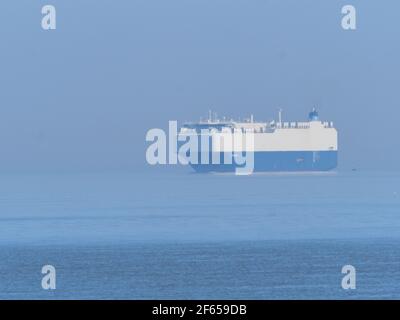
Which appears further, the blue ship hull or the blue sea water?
the blue ship hull

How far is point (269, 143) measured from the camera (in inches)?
3243

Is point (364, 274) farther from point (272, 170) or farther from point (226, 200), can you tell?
point (272, 170)

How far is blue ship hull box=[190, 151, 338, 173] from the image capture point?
3327 inches

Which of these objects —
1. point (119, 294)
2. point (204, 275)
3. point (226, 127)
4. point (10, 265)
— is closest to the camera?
point (119, 294)

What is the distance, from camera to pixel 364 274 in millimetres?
26047

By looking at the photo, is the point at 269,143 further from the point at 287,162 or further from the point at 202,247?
the point at 202,247

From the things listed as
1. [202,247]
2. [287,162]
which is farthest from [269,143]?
[202,247]

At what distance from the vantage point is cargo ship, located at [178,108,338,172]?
82938 mm

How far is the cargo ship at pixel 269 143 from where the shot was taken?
8294 centimetres

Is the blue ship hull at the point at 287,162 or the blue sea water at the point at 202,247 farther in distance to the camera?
the blue ship hull at the point at 287,162

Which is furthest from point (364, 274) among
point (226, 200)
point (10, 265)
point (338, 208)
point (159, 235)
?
point (226, 200)

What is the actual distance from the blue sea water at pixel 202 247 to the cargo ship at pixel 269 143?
8.81m
